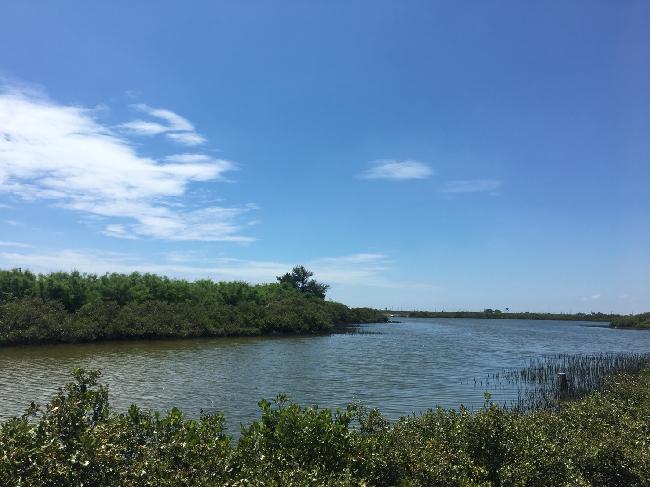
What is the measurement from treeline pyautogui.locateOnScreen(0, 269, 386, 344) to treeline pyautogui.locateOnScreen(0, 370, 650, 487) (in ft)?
133

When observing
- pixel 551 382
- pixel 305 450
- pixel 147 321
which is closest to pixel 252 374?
pixel 551 382

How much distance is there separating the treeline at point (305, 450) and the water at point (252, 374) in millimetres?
9928

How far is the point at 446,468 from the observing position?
636cm

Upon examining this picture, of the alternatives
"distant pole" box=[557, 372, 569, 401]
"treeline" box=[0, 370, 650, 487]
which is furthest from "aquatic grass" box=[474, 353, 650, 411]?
"treeline" box=[0, 370, 650, 487]

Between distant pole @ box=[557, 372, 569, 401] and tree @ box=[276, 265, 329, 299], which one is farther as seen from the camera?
tree @ box=[276, 265, 329, 299]

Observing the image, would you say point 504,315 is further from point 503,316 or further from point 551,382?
point 551,382

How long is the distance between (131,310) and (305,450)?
48377mm

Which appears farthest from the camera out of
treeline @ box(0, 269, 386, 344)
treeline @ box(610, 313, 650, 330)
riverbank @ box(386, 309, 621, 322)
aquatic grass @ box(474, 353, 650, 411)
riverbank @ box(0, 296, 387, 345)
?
riverbank @ box(386, 309, 621, 322)

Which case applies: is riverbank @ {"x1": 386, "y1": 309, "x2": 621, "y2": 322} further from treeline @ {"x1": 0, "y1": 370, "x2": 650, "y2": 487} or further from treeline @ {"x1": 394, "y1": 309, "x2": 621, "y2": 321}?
treeline @ {"x1": 0, "y1": 370, "x2": 650, "y2": 487}

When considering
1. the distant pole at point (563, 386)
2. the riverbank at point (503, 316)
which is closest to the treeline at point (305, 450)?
the distant pole at point (563, 386)

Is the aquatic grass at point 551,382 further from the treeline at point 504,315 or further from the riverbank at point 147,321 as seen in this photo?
the treeline at point 504,315

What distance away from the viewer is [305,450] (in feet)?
23.2

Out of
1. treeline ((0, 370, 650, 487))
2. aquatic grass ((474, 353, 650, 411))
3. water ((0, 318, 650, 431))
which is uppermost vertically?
treeline ((0, 370, 650, 487))

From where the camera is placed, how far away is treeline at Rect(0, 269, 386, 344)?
138 ft
